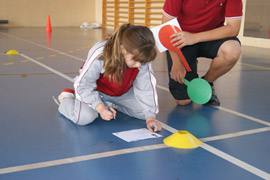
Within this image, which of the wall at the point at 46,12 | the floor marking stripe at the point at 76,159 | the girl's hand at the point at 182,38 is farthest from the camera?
the wall at the point at 46,12

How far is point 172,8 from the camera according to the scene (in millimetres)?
2146

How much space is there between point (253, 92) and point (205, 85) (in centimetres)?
61

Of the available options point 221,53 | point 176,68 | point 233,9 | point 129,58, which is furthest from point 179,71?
point 129,58

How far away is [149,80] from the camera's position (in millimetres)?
1842

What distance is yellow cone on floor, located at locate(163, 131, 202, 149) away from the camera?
1.49 meters

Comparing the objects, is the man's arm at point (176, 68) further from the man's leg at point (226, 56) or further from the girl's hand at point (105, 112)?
the girl's hand at point (105, 112)

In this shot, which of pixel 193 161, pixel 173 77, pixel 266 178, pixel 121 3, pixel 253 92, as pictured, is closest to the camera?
pixel 266 178

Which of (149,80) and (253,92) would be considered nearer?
(149,80)

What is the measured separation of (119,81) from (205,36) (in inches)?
27.7

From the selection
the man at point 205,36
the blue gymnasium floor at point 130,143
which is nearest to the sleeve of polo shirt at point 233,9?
the man at point 205,36

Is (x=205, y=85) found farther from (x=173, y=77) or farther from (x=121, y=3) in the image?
(x=121, y=3)

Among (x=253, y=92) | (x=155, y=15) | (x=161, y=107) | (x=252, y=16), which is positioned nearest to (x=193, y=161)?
(x=161, y=107)

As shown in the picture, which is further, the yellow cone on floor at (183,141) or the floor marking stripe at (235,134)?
the floor marking stripe at (235,134)

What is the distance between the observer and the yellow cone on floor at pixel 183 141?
4.88ft
